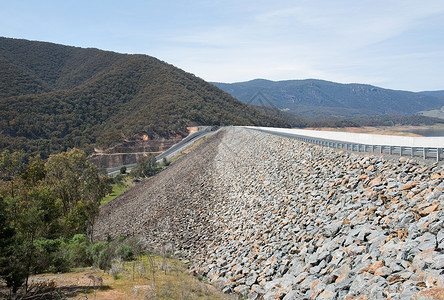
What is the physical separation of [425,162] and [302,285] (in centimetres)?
494

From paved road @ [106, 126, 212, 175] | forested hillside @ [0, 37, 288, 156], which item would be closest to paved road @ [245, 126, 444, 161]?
paved road @ [106, 126, 212, 175]

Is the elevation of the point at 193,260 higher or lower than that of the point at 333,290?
lower

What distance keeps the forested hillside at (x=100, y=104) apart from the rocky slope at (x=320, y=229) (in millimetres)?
51372

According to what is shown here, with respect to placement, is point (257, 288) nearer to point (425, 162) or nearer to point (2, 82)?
point (425, 162)

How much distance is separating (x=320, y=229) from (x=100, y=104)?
83.3 metres

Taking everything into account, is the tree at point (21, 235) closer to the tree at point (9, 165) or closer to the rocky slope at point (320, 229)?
the rocky slope at point (320, 229)

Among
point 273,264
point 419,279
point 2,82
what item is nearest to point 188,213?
point 273,264

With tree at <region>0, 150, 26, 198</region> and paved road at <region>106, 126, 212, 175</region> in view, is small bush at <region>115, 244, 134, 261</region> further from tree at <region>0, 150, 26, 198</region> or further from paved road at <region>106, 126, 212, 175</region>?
paved road at <region>106, 126, 212, 175</region>

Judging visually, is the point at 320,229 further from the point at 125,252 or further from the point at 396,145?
the point at 125,252

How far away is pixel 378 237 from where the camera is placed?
245 inches

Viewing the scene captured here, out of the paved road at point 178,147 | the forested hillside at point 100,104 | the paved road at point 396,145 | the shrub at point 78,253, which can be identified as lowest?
the shrub at point 78,253

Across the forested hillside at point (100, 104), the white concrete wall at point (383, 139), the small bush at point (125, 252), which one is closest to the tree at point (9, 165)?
the small bush at point (125, 252)

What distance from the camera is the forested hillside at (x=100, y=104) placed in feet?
211

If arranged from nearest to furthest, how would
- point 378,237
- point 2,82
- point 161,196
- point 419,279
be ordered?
point 419,279
point 378,237
point 161,196
point 2,82
